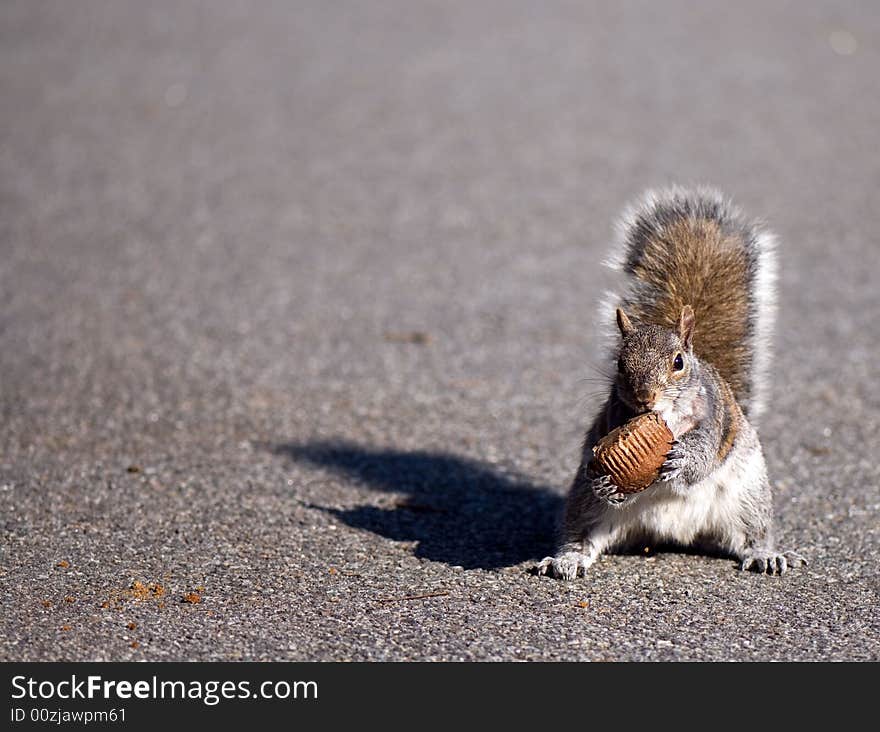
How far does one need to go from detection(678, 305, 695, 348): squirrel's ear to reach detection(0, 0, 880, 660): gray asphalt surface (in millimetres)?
656

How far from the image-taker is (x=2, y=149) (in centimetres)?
903

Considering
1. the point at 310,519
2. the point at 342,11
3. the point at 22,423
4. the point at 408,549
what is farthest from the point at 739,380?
the point at 342,11

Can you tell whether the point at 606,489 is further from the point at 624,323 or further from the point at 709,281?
the point at 709,281

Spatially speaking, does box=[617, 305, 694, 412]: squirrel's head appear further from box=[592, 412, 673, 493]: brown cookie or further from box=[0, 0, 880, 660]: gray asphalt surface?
box=[0, 0, 880, 660]: gray asphalt surface

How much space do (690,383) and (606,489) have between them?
1.17 ft

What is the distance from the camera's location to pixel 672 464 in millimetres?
3215

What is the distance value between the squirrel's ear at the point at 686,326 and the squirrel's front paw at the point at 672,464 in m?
0.28

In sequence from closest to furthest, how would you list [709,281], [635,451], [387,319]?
1. [635,451]
2. [709,281]
3. [387,319]

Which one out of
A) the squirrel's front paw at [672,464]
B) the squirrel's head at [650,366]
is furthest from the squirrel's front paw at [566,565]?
the squirrel's head at [650,366]

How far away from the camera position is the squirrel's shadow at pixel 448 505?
3.74 m

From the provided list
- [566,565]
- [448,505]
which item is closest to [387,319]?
[448,505]

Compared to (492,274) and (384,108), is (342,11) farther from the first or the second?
(492,274)

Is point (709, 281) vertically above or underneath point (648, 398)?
above

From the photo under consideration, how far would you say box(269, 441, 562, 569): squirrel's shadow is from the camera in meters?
3.74
